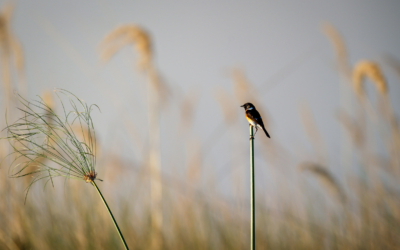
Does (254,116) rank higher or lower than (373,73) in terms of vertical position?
lower

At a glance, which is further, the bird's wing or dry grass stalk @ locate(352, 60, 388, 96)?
dry grass stalk @ locate(352, 60, 388, 96)

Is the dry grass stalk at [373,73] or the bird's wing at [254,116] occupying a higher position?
the dry grass stalk at [373,73]

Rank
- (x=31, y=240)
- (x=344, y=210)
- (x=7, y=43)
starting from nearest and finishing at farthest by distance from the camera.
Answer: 1. (x=31, y=240)
2. (x=7, y=43)
3. (x=344, y=210)

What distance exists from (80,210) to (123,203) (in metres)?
0.51

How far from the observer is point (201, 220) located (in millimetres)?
3773

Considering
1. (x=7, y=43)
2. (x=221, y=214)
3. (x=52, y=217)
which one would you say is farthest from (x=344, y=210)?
(x=7, y=43)

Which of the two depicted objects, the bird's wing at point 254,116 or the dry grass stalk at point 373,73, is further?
the dry grass stalk at point 373,73

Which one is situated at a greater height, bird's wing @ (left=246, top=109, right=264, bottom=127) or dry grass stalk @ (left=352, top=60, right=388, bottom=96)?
dry grass stalk @ (left=352, top=60, right=388, bottom=96)

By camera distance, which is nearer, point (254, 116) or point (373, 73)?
point (254, 116)

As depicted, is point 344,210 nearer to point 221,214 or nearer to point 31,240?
point 221,214

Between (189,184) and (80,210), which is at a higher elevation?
(189,184)

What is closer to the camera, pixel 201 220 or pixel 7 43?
pixel 7 43

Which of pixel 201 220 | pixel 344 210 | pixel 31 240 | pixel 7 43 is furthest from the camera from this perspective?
pixel 201 220

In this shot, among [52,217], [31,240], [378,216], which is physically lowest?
[31,240]
